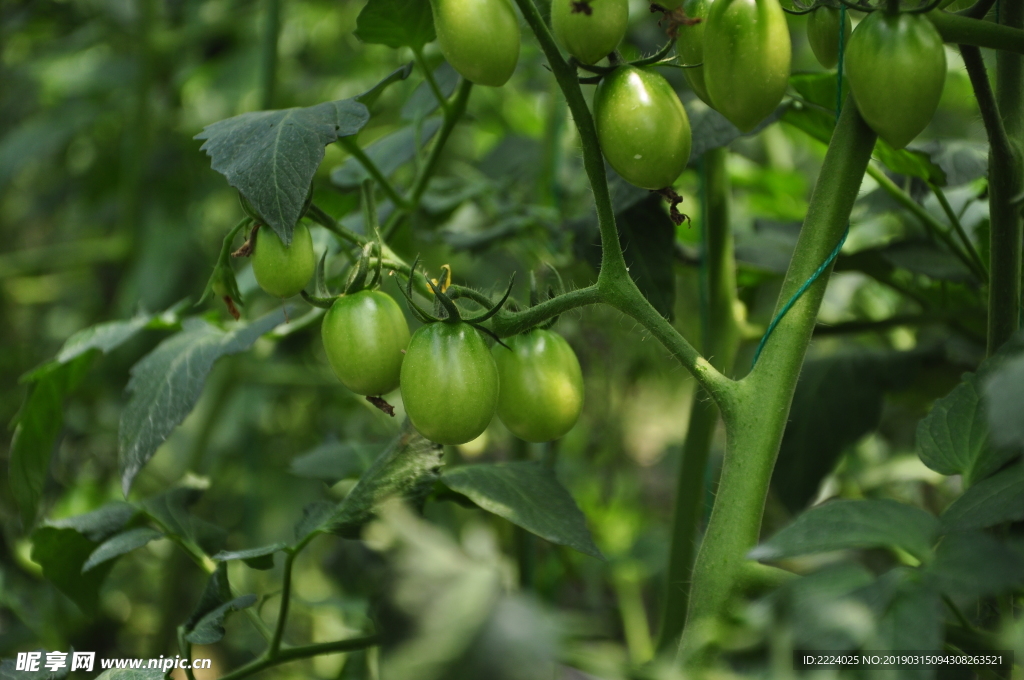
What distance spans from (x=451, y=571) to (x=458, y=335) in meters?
0.11

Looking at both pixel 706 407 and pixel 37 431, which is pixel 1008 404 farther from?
pixel 37 431

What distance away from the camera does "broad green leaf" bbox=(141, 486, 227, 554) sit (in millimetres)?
514

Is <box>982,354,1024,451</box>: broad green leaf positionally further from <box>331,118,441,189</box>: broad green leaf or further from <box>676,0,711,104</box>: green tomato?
<box>331,118,441,189</box>: broad green leaf

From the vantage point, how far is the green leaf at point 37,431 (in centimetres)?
53

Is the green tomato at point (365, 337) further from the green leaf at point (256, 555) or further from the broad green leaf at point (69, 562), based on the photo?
the broad green leaf at point (69, 562)

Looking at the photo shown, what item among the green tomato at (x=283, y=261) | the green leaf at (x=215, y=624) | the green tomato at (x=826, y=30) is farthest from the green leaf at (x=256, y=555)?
the green tomato at (x=826, y=30)

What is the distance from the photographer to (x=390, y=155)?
0.65m

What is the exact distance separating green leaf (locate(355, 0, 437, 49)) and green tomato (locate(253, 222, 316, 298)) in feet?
0.49

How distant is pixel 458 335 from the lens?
344 millimetres

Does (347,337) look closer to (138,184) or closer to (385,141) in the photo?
(385,141)

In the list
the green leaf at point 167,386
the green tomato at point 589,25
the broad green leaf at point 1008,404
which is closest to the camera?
the broad green leaf at point 1008,404

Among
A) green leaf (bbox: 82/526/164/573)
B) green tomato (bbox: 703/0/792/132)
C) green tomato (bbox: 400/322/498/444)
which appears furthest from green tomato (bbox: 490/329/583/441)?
green leaf (bbox: 82/526/164/573)

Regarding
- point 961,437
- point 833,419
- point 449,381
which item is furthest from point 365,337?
point 833,419

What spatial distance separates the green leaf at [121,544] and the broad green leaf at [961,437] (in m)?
0.41
